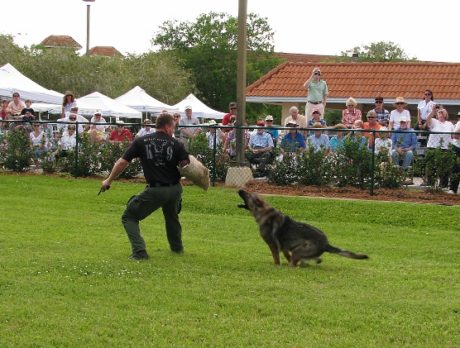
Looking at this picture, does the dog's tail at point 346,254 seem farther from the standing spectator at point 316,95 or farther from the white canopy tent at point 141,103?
the white canopy tent at point 141,103

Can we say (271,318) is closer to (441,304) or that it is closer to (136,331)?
Answer: (136,331)

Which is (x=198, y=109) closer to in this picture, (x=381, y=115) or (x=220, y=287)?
(x=381, y=115)

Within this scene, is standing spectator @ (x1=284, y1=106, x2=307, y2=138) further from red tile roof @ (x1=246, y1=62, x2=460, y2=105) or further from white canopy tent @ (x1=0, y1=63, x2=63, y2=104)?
white canopy tent @ (x1=0, y1=63, x2=63, y2=104)

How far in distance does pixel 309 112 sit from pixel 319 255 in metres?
12.0

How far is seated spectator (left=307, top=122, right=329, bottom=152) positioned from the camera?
751 inches

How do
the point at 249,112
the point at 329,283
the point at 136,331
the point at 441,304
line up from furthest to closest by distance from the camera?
the point at 249,112 → the point at 329,283 → the point at 441,304 → the point at 136,331

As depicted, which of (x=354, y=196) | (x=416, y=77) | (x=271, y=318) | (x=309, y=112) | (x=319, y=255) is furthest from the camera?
(x=416, y=77)

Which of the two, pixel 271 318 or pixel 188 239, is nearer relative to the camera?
pixel 271 318

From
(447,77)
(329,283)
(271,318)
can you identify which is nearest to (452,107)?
(447,77)

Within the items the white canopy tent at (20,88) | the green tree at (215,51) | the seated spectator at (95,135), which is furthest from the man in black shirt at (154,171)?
the green tree at (215,51)

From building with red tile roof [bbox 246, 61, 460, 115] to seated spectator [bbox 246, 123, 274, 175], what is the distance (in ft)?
44.3

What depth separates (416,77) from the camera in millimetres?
34594

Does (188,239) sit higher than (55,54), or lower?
lower

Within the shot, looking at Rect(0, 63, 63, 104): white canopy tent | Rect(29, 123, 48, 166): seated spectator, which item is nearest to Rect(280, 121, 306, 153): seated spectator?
Rect(29, 123, 48, 166): seated spectator
